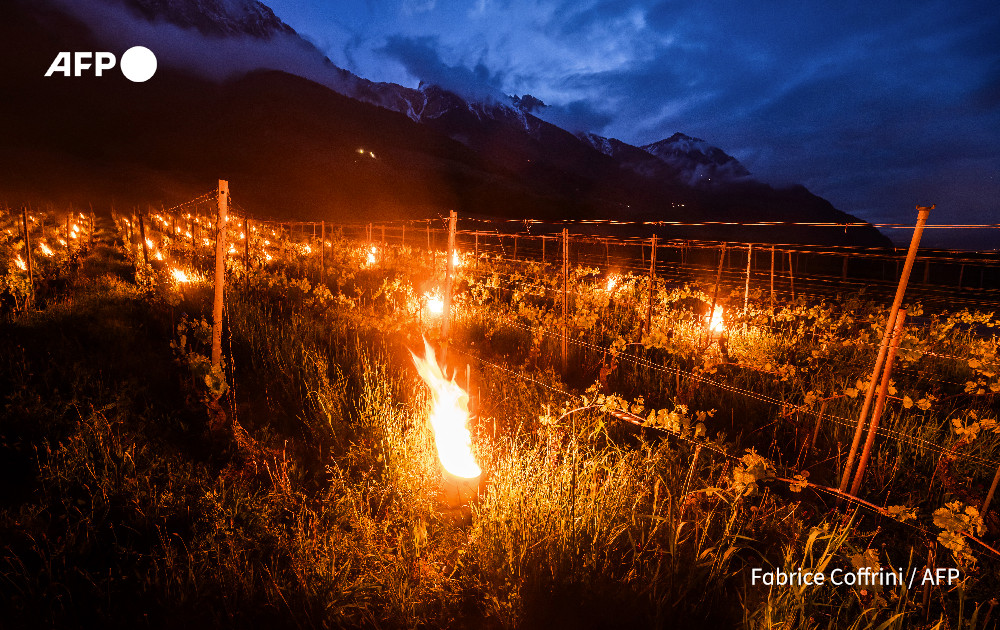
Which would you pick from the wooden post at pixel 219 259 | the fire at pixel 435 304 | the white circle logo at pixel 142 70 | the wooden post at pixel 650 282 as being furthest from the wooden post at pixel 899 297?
the white circle logo at pixel 142 70

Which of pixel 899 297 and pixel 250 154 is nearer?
pixel 899 297

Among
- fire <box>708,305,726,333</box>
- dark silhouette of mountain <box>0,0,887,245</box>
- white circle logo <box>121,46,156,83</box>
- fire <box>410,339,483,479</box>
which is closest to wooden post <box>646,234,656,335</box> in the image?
fire <box>708,305,726,333</box>

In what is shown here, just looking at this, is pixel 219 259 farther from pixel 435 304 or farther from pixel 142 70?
pixel 142 70

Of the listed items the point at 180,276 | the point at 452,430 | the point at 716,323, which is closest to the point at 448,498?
the point at 452,430

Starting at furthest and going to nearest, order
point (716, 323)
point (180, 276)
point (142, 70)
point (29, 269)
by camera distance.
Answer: point (142, 70) → point (180, 276) → point (29, 269) → point (716, 323)

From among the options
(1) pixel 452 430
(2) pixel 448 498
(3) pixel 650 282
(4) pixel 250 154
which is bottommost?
(2) pixel 448 498

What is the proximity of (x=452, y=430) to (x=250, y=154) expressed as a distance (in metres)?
105

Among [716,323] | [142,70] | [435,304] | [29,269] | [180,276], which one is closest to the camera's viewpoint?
[716,323]

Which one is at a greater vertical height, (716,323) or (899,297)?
(899,297)

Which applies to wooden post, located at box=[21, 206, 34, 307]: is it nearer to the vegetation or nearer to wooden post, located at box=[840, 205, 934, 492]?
the vegetation

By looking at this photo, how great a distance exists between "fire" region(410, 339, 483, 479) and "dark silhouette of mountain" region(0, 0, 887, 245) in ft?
188

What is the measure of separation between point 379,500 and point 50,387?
429 cm

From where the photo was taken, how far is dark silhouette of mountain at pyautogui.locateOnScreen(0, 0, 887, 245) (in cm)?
6366

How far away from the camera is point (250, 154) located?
87250mm
